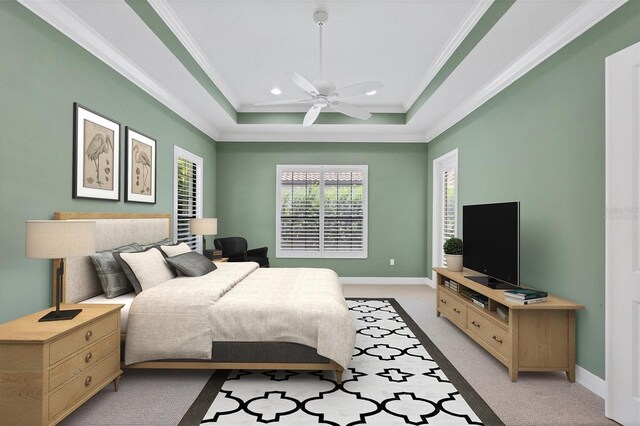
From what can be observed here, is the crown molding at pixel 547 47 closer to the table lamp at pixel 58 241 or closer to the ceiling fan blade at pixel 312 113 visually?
the ceiling fan blade at pixel 312 113

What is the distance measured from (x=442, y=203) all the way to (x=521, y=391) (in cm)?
391

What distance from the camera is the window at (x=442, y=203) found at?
5.68 m

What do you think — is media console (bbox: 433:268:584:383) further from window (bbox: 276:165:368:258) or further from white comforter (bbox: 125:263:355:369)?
window (bbox: 276:165:368:258)

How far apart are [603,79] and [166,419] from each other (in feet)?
12.0

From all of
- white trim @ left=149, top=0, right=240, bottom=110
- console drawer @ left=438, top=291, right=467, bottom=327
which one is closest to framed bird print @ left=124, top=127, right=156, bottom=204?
white trim @ left=149, top=0, right=240, bottom=110

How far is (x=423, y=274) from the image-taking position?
664 cm

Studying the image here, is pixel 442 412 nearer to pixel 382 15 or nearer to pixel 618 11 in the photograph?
pixel 618 11

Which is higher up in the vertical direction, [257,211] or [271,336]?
[257,211]

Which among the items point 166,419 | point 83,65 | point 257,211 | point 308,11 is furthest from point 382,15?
point 257,211

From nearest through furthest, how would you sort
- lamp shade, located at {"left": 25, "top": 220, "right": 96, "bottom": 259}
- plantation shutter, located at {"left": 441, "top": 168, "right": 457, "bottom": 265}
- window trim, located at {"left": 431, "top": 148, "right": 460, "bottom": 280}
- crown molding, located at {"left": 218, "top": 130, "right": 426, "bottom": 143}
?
lamp shade, located at {"left": 25, "top": 220, "right": 96, "bottom": 259}, plantation shutter, located at {"left": 441, "top": 168, "right": 457, "bottom": 265}, window trim, located at {"left": 431, "top": 148, "right": 460, "bottom": 280}, crown molding, located at {"left": 218, "top": 130, "right": 426, "bottom": 143}

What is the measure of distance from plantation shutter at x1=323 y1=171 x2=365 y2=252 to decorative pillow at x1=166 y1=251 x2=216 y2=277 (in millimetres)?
3210

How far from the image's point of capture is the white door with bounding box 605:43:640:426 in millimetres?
2088

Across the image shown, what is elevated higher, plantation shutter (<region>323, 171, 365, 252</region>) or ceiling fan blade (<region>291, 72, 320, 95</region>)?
ceiling fan blade (<region>291, 72, 320, 95</region>)

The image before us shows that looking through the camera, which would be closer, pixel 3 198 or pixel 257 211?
pixel 3 198
